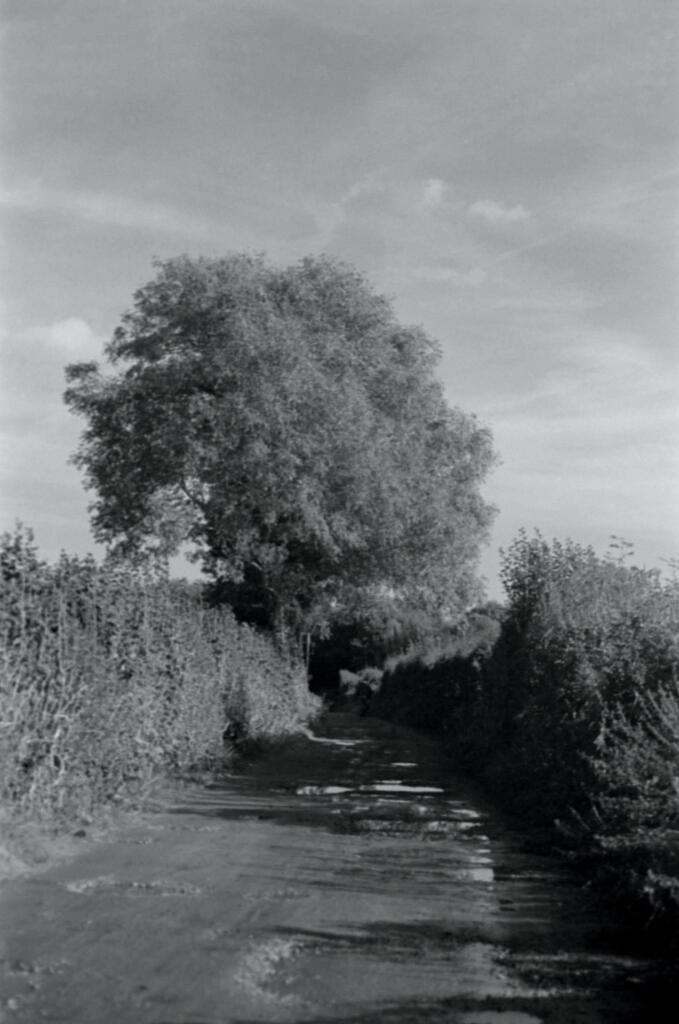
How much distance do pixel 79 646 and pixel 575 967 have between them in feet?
21.9

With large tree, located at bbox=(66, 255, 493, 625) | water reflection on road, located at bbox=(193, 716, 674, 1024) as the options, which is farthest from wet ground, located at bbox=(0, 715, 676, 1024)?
large tree, located at bbox=(66, 255, 493, 625)

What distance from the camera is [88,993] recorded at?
5.80 meters

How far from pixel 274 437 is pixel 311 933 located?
2203 centimetres

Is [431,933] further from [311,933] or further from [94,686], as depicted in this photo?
[94,686]

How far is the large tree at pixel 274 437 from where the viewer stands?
93.9ft

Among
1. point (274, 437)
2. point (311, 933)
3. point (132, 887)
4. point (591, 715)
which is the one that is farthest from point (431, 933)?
point (274, 437)

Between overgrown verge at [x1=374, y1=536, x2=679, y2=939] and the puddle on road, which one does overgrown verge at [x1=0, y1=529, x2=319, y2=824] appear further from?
overgrown verge at [x1=374, y1=536, x2=679, y2=939]

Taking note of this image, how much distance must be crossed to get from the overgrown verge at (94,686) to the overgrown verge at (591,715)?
4788 millimetres

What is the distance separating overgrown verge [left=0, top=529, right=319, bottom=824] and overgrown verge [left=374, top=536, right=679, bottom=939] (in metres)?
4.79

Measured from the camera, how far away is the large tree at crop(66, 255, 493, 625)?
2861cm

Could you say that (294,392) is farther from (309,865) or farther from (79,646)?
(309,865)

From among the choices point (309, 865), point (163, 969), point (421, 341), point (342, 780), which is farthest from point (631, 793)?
point (421, 341)

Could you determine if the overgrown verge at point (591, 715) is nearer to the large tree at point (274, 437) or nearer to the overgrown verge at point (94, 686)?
the overgrown verge at point (94, 686)

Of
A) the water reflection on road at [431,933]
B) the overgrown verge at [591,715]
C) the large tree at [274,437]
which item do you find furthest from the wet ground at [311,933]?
the large tree at [274,437]
